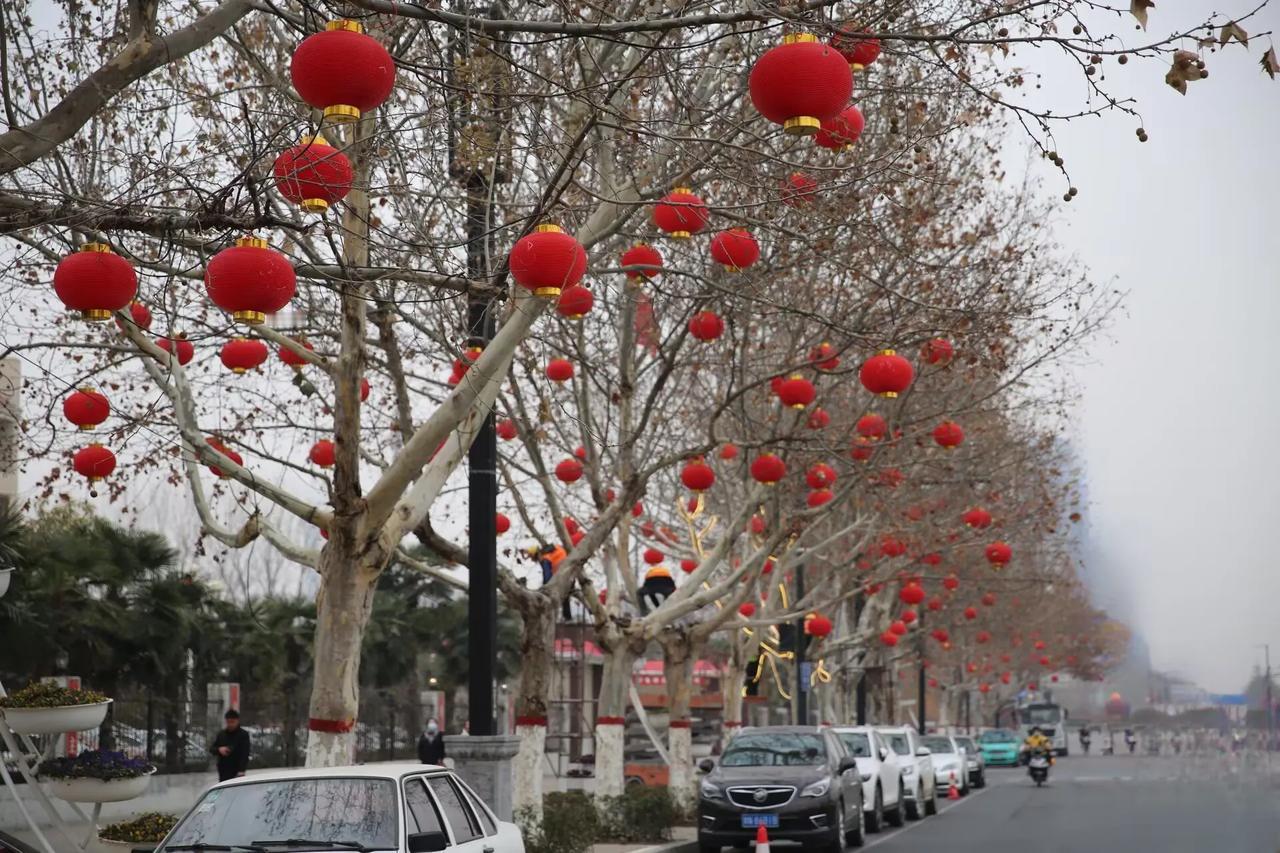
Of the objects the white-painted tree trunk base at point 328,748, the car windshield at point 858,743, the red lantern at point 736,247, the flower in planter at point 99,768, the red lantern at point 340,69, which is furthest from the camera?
the car windshield at point 858,743

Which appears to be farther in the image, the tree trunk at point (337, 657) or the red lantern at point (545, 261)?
the tree trunk at point (337, 657)

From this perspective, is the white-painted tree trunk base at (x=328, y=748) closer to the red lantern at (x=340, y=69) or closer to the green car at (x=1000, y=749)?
the red lantern at (x=340, y=69)

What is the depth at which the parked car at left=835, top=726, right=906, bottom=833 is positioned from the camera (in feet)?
87.6

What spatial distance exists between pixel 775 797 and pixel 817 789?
1.97 ft

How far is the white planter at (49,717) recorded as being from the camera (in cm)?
1374

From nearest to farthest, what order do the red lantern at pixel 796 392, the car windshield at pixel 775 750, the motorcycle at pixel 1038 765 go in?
the red lantern at pixel 796 392 → the car windshield at pixel 775 750 → the motorcycle at pixel 1038 765

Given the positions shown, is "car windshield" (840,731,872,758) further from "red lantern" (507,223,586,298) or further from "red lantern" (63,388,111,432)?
"red lantern" (507,223,586,298)

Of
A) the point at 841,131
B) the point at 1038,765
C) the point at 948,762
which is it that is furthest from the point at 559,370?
the point at 1038,765

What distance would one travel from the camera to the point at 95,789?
14.2 m

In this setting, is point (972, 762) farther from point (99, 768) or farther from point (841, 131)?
point (841, 131)

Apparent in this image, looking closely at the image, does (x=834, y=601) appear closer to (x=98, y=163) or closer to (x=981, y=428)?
(x=981, y=428)

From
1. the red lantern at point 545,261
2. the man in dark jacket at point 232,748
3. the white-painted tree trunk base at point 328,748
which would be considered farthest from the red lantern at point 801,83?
the man in dark jacket at point 232,748

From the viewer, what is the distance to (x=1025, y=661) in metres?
91.2

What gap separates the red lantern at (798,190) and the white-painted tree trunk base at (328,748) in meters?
5.75
